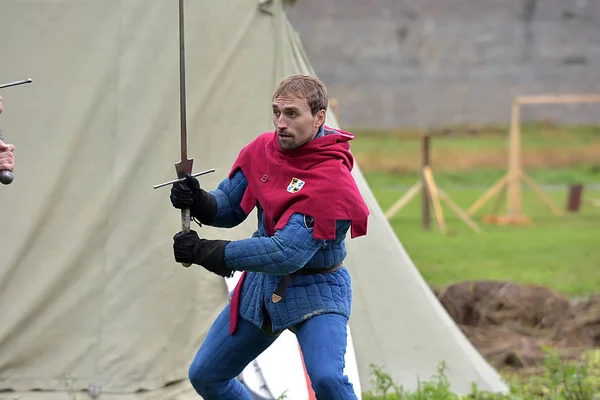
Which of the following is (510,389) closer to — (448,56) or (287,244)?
(287,244)

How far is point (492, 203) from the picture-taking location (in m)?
14.9

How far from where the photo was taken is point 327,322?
3.55 m

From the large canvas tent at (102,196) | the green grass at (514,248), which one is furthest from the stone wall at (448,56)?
the large canvas tent at (102,196)

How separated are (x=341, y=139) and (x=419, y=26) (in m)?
17.1

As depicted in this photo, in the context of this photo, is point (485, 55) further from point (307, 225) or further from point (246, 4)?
point (307, 225)

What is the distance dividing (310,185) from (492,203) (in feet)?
38.3

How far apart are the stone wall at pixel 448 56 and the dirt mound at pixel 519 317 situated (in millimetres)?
11482

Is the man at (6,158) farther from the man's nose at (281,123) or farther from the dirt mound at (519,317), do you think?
the dirt mound at (519,317)

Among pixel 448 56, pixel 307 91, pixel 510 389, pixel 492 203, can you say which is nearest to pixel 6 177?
pixel 307 91

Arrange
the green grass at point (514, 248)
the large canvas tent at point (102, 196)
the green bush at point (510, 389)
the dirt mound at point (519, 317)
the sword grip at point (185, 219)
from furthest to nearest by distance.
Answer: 1. the green grass at point (514, 248)
2. the dirt mound at point (519, 317)
3. the green bush at point (510, 389)
4. the large canvas tent at point (102, 196)
5. the sword grip at point (185, 219)

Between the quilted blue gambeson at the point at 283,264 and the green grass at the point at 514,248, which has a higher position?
the quilted blue gambeson at the point at 283,264

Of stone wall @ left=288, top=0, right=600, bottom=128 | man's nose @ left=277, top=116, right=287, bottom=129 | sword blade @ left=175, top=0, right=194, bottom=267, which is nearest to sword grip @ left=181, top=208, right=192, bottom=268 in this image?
sword blade @ left=175, top=0, right=194, bottom=267

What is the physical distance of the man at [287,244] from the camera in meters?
3.44

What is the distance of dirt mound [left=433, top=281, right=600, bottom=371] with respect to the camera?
22.1ft
